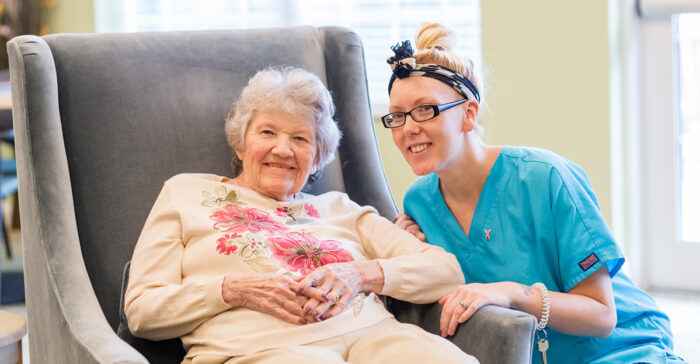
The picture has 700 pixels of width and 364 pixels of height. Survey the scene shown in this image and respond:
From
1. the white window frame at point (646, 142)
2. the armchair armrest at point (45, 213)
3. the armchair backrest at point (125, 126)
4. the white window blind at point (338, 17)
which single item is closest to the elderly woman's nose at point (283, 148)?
the armchair backrest at point (125, 126)

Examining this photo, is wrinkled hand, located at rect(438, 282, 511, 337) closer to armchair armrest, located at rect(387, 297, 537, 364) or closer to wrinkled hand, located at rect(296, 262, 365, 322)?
armchair armrest, located at rect(387, 297, 537, 364)

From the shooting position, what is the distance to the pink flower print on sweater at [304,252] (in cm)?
156

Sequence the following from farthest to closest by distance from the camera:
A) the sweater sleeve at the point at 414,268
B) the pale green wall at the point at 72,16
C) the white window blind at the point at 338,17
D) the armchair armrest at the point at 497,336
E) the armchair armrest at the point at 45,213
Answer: the pale green wall at the point at 72,16 → the white window blind at the point at 338,17 → the sweater sleeve at the point at 414,268 → the armchair armrest at the point at 45,213 → the armchair armrest at the point at 497,336

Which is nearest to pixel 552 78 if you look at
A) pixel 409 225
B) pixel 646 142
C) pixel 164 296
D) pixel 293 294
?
pixel 646 142

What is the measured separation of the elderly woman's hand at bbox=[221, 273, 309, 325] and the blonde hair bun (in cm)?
60

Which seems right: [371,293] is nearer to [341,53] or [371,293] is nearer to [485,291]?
[485,291]

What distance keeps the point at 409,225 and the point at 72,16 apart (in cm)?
292

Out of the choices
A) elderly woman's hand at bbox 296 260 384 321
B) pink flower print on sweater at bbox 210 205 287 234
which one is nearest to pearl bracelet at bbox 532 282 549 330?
elderly woman's hand at bbox 296 260 384 321

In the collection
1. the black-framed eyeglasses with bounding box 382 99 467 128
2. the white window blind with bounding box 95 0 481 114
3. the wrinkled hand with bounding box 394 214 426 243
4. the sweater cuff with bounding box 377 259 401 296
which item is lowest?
the sweater cuff with bounding box 377 259 401 296

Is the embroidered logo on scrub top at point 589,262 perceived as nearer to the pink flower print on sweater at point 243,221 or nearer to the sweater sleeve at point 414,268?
the sweater sleeve at point 414,268

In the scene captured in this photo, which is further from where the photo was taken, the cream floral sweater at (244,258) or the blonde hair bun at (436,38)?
the blonde hair bun at (436,38)

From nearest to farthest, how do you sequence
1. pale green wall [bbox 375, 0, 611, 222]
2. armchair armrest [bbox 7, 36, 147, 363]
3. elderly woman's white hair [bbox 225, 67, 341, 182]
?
armchair armrest [bbox 7, 36, 147, 363] → elderly woman's white hair [bbox 225, 67, 341, 182] → pale green wall [bbox 375, 0, 611, 222]

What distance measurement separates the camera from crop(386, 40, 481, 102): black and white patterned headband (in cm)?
161

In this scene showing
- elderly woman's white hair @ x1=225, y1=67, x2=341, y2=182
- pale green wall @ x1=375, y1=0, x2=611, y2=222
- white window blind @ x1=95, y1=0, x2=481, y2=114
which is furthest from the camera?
white window blind @ x1=95, y1=0, x2=481, y2=114
